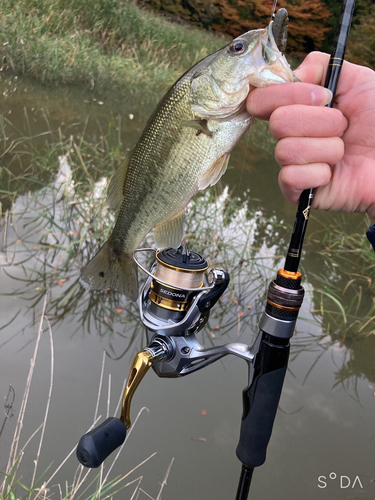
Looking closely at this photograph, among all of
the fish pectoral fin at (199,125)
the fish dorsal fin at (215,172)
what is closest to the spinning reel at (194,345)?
the fish dorsal fin at (215,172)

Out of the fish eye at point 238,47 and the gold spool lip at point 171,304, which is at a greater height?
the fish eye at point 238,47

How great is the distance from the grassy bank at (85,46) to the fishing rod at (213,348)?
4949mm

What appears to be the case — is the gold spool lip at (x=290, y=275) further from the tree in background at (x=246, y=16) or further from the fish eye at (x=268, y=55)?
the tree in background at (x=246, y=16)

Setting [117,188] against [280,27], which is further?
[117,188]

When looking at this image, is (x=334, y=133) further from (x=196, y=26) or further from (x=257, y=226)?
(x=196, y=26)

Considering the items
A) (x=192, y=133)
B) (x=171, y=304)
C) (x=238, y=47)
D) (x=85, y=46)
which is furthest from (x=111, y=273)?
(x=85, y=46)

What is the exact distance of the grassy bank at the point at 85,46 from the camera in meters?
5.39

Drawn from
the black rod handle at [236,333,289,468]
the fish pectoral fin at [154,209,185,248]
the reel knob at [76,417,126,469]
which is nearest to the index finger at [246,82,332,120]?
the fish pectoral fin at [154,209,185,248]

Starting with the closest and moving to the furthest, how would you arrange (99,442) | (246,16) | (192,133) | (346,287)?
(99,442) → (192,133) → (346,287) → (246,16)

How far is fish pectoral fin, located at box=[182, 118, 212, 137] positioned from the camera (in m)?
0.96

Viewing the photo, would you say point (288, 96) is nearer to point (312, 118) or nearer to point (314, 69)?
point (312, 118)

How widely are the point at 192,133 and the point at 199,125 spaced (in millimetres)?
30

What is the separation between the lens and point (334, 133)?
92cm

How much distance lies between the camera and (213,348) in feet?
3.53
